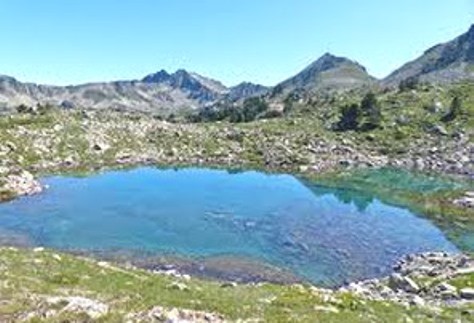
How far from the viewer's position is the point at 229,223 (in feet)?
246

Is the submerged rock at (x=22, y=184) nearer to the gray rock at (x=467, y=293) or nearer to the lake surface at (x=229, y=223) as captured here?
the lake surface at (x=229, y=223)

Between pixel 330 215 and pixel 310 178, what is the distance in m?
26.6

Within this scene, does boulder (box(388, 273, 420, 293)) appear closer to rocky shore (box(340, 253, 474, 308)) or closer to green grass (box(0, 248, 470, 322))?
rocky shore (box(340, 253, 474, 308))

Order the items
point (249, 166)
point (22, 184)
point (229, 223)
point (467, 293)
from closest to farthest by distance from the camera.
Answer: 1. point (467, 293)
2. point (229, 223)
3. point (22, 184)
4. point (249, 166)

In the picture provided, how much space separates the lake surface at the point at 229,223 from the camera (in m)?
61.6

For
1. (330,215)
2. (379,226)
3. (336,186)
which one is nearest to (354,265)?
(379,226)

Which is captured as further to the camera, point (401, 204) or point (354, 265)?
point (401, 204)

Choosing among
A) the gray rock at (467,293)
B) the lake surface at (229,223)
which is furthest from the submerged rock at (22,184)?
the gray rock at (467,293)

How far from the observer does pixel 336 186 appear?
3964 inches

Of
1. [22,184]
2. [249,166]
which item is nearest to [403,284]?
[22,184]

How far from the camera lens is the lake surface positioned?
61625mm

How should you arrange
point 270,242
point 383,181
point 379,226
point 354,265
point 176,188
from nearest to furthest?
point 354,265, point 270,242, point 379,226, point 176,188, point 383,181

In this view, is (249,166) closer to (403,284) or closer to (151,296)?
(403,284)

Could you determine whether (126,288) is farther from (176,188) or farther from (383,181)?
(383,181)
